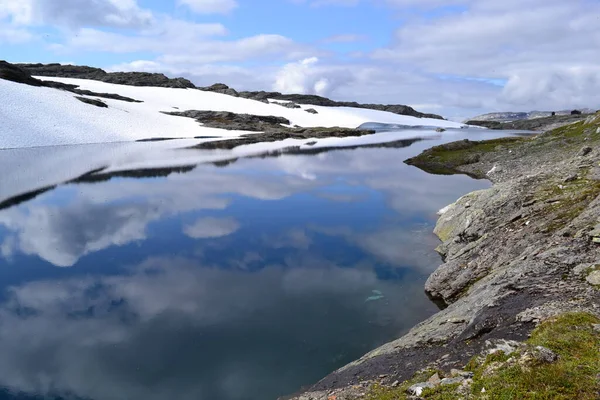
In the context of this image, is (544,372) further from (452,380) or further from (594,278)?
(594,278)

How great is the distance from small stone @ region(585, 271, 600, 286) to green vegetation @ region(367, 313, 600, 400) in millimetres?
2061

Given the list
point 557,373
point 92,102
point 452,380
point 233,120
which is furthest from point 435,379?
point 233,120

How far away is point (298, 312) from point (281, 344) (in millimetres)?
2454

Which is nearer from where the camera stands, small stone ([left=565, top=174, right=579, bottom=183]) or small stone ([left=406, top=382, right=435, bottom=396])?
small stone ([left=406, top=382, right=435, bottom=396])

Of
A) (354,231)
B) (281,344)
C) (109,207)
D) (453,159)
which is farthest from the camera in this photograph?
(453,159)

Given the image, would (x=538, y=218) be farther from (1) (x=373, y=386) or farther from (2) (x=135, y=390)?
(2) (x=135, y=390)

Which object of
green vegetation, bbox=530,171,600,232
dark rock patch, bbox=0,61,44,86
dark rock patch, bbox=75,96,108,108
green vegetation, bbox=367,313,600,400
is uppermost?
dark rock patch, bbox=0,61,44,86

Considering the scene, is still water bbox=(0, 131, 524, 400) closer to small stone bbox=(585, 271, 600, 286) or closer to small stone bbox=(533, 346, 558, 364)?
small stone bbox=(585, 271, 600, 286)

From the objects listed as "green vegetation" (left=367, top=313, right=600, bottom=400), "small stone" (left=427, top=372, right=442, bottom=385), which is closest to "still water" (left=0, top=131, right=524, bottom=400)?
"small stone" (left=427, top=372, right=442, bottom=385)

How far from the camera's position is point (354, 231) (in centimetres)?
2800

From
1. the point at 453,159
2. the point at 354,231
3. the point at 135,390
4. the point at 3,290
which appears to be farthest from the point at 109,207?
the point at 453,159

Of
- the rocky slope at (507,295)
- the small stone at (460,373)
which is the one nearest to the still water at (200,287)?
the rocky slope at (507,295)

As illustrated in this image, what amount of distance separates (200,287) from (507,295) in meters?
12.2

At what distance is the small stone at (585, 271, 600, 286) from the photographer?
1121cm
